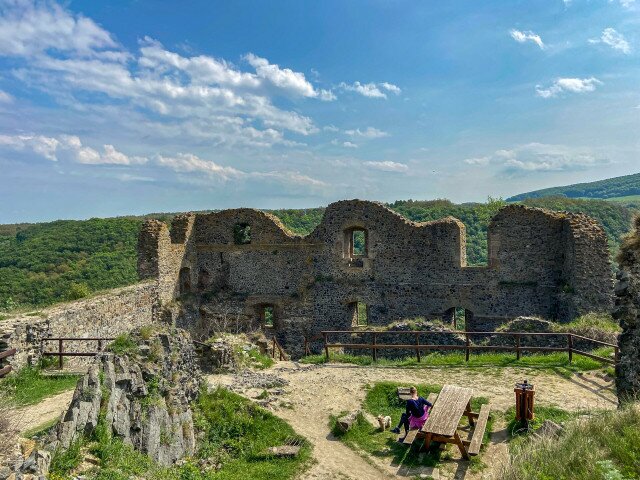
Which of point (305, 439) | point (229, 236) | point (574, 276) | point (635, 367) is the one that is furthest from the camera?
point (229, 236)

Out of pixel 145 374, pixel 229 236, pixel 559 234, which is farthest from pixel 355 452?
pixel 229 236

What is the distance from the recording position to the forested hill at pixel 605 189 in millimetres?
77625

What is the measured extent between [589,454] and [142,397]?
21.4 feet

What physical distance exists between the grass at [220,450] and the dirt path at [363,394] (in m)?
0.46

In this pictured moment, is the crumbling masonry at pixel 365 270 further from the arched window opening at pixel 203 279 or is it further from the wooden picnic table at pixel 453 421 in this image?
the wooden picnic table at pixel 453 421

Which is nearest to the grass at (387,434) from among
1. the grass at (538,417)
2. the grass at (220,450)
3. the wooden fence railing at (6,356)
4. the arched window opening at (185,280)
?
the grass at (538,417)

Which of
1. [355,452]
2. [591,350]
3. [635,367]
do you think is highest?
[635,367]

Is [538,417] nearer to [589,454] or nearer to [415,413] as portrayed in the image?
[415,413]

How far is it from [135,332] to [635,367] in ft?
27.6

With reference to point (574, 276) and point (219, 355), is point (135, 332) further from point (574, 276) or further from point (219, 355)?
point (574, 276)

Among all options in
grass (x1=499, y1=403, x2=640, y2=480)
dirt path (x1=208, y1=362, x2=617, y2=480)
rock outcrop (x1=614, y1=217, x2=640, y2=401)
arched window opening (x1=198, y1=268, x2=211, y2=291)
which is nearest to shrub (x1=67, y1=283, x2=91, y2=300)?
arched window opening (x1=198, y1=268, x2=211, y2=291)

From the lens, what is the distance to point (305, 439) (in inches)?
360

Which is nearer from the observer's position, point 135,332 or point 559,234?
point 135,332

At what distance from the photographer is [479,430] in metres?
8.46
